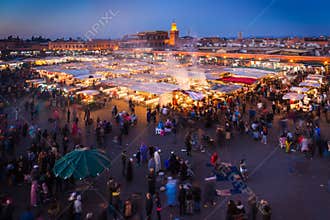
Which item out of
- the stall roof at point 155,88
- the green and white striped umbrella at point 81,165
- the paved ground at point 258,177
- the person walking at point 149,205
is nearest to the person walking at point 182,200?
the paved ground at point 258,177

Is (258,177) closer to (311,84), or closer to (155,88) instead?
(155,88)

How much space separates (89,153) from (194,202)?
2.62 m

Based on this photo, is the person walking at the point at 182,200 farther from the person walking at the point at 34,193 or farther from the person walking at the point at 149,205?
the person walking at the point at 34,193

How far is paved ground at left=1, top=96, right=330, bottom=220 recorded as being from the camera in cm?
593

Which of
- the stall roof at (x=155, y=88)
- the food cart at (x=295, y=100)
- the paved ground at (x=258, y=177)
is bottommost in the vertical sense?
the paved ground at (x=258, y=177)

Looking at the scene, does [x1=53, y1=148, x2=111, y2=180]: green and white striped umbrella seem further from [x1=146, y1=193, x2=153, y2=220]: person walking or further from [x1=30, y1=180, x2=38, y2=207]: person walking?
[x1=146, y1=193, x2=153, y2=220]: person walking

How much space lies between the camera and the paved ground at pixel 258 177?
19.5 ft

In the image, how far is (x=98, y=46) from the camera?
86375 mm

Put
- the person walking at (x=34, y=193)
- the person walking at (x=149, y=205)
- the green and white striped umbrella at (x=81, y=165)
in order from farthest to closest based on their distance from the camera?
the person walking at (x=34, y=193) < the green and white striped umbrella at (x=81, y=165) < the person walking at (x=149, y=205)

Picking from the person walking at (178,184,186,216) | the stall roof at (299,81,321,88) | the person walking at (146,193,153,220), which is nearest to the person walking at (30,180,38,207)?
the person walking at (146,193,153,220)

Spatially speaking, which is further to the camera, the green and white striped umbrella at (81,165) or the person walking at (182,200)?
the green and white striped umbrella at (81,165)

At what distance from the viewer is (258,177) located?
741 centimetres

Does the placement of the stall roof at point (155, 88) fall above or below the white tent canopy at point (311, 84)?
below

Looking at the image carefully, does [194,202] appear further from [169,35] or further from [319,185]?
[169,35]
